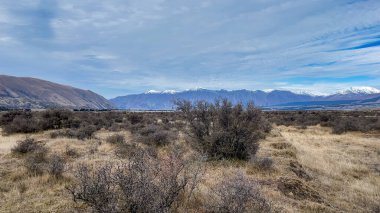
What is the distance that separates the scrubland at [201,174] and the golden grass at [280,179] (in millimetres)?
27

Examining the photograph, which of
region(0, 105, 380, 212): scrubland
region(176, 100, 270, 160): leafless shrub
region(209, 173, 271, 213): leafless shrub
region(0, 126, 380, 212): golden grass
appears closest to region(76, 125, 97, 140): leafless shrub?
region(0, 105, 380, 212): scrubland

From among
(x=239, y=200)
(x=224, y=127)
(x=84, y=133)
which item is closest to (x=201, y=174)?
(x=239, y=200)

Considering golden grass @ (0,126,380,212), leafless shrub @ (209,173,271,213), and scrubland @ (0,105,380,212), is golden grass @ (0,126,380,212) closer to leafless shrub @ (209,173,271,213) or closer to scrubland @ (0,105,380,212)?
scrubland @ (0,105,380,212)

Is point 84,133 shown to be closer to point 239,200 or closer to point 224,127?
point 224,127

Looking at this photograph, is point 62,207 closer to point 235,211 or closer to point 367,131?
point 235,211

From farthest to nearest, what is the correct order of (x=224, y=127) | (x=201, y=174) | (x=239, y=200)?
(x=224, y=127) → (x=201, y=174) → (x=239, y=200)

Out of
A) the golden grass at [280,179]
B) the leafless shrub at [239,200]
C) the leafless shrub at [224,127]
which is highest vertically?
the leafless shrub at [224,127]

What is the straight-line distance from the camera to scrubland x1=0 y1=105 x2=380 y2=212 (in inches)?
232

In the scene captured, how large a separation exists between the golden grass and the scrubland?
27 millimetres

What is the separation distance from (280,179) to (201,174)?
9.27 ft

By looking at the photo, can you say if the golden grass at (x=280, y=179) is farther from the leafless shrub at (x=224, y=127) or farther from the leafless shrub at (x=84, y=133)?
the leafless shrub at (x=84, y=133)

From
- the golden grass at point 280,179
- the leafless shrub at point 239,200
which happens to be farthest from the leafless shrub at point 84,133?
the leafless shrub at point 239,200

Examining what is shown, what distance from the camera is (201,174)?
997 centimetres

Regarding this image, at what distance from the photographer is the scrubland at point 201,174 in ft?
19.3
